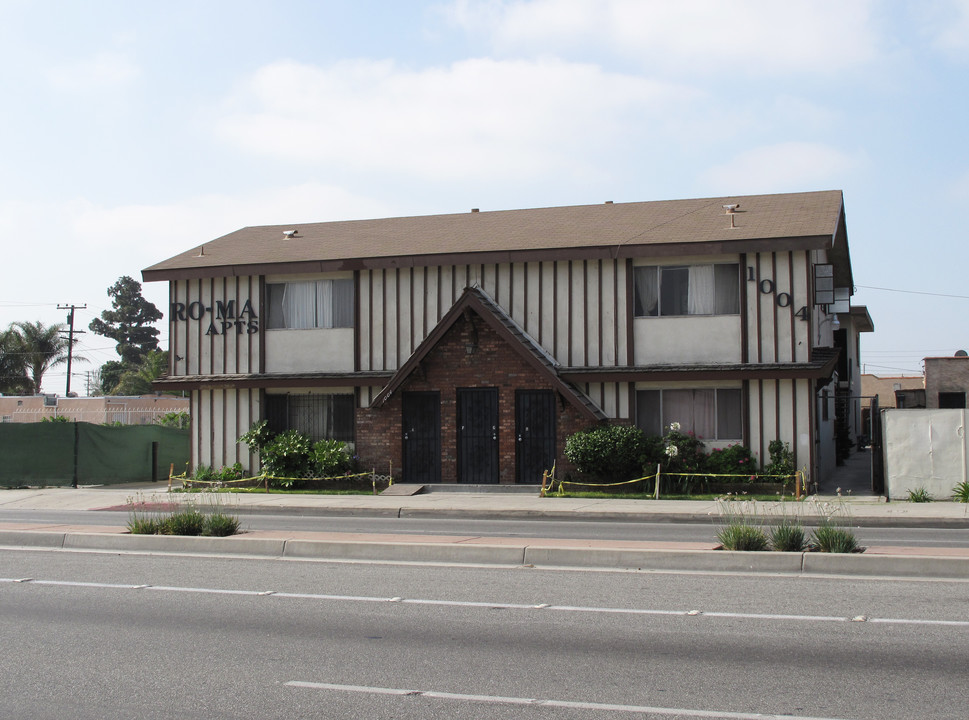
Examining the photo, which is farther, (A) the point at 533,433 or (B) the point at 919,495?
(A) the point at 533,433

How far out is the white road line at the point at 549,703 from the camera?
5914 millimetres

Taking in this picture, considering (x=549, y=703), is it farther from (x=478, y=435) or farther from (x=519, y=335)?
(x=478, y=435)

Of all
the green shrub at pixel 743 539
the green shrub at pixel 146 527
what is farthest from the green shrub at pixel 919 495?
the green shrub at pixel 146 527

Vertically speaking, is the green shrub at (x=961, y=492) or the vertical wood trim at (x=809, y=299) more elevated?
the vertical wood trim at (x=809, y=299)

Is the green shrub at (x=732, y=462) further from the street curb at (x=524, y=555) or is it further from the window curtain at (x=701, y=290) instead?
the street curb at (x=524, y=555)

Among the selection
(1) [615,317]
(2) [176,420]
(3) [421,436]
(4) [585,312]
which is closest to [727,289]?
(1) [615,317]

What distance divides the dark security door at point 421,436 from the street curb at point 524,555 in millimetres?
11083

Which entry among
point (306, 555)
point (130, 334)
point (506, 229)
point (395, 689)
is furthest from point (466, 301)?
point (130, 334)

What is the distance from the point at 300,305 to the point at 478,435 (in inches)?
233

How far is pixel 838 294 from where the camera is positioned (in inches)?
1160

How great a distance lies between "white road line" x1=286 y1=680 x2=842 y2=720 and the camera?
591cm

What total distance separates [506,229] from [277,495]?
8.90m

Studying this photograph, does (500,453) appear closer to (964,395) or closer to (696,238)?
(696,238)

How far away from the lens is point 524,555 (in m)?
11.7
